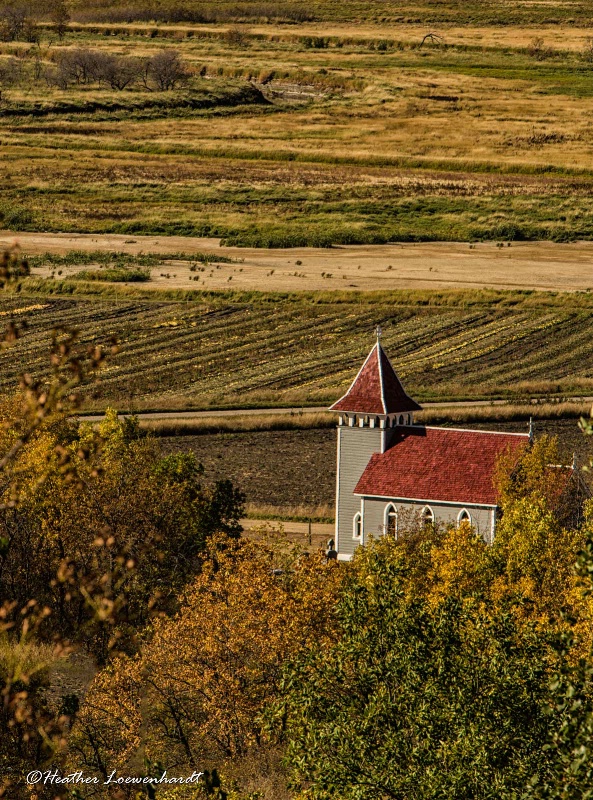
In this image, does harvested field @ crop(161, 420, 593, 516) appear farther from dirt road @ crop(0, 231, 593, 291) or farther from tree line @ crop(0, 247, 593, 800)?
dirt road @ crop(0, 231, 593, 291)

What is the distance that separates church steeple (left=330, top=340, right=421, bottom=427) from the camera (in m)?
68.2

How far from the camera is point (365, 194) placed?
596ft

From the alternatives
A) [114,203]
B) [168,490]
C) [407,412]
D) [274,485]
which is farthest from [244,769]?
[114,203]

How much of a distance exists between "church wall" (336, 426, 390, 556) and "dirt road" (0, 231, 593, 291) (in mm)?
57361

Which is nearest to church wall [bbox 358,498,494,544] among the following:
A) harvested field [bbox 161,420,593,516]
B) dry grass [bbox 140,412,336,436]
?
harvested field [bbox 161,420,593,516]

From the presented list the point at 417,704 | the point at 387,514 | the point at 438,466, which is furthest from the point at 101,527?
the point at 417,704

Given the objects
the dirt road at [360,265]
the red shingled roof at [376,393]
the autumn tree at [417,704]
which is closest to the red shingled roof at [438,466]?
the red shingled roof at [376,393]

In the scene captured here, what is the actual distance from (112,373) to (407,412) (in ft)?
118

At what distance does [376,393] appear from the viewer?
6875 cm

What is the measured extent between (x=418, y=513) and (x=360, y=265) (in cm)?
7626

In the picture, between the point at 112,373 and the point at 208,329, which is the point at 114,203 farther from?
the point at 112,373

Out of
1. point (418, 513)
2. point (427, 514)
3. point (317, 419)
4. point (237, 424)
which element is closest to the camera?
point (418, 513)

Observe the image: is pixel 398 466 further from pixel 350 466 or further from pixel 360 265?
pixel 360 265

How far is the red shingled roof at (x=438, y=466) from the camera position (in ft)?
213
